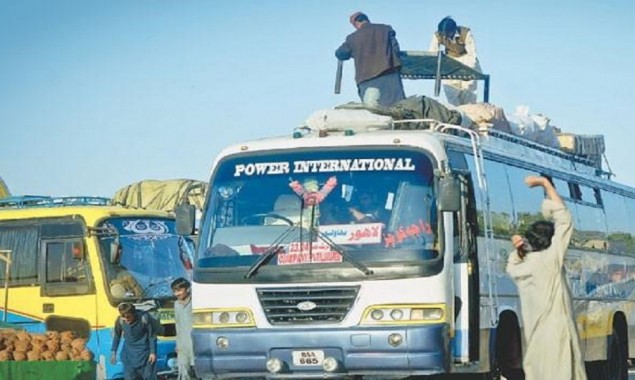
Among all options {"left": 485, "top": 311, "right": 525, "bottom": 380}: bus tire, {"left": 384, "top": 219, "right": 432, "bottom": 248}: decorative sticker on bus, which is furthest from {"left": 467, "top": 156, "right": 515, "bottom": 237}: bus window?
{"left": 384, "top": 219, "right": 432, "bottom": 248}: decorative sticker on bus

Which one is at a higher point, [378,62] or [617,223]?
[378,62]

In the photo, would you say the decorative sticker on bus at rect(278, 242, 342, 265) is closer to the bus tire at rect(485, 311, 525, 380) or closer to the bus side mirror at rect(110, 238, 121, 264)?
the bus tire at rect(485, 311, 525, 380)

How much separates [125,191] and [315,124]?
50.1 ft

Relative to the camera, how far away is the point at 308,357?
47.2ft

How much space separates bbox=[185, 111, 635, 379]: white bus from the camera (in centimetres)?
1419

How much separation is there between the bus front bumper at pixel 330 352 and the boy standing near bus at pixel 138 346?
3.95 metres

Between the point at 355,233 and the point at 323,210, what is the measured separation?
0.43 metres

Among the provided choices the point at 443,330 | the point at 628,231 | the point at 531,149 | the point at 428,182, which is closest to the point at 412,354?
the point at 443,330

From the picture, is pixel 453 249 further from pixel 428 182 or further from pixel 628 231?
pixel 628 231

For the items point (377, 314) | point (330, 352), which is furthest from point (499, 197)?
point (330, 352)

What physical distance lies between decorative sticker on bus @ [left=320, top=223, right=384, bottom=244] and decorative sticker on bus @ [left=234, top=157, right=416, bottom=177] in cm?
62

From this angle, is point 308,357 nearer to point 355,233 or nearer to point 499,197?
point 355,233

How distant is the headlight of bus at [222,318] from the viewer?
14.7 m

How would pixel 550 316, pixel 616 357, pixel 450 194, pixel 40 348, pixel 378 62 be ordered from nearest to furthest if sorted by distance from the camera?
pixel 550 316 < pixel 450 194 < pixel 40 348 < pixel 378 62 < pixel 616 357
